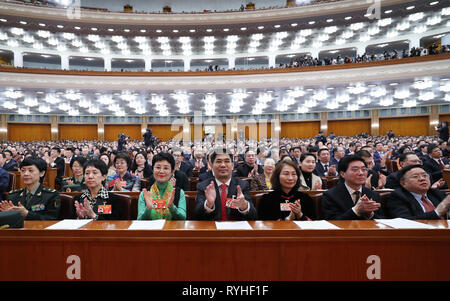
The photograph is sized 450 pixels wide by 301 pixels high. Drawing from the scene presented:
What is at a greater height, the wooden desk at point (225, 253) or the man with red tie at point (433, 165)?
the man with red tie at point (433, 165)

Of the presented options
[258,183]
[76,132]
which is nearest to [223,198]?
[258,183]

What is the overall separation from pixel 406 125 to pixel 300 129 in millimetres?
9027

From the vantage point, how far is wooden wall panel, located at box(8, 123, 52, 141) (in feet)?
76.6

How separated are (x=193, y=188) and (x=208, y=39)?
66.7 feet

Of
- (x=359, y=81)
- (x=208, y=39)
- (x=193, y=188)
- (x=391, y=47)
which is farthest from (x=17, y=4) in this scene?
(x=391, y=47)

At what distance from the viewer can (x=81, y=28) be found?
20.3 metres

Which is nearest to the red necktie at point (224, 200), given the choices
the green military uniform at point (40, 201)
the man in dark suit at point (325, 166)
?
the green military uniform at point (40, 201)

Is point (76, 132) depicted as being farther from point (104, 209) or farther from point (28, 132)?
point (104, 209)

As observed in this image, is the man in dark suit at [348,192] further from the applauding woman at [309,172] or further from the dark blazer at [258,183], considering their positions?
Answer: the dark blazer at [258,183]

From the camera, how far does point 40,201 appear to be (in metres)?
2.54

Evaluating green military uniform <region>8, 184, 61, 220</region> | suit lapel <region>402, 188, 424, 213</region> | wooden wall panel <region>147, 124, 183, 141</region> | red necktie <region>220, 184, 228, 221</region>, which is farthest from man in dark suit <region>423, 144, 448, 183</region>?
wooden wall panel <region>147, 124, 183, 141</region>

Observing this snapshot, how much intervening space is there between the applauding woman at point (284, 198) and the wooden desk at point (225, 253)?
2.87 ft

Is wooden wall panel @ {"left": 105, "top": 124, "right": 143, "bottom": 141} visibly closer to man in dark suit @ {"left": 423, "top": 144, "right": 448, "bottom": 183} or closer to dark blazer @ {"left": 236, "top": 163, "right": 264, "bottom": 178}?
dark blazer @ {"left": 236, "top": 163, "right": 264, "bottom": 178}

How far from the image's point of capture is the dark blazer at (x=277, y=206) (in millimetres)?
2395
